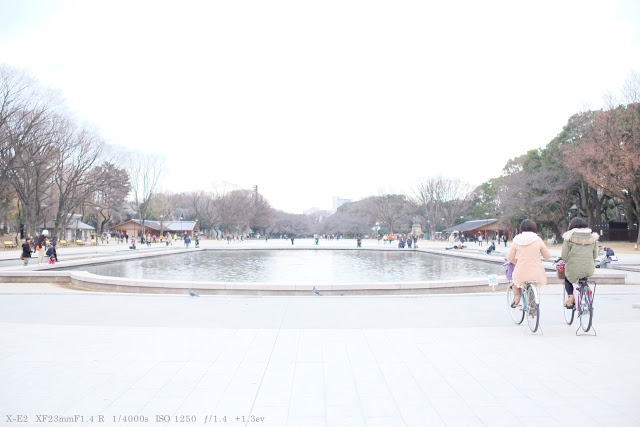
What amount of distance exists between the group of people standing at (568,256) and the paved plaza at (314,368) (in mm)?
748

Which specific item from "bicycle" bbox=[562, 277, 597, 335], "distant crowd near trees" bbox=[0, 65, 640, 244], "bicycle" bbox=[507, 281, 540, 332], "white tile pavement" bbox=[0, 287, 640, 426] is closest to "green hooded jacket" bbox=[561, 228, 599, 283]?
"bicycle" bbox=[562, 277, 597, 335]

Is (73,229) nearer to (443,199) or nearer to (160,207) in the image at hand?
(160,207)

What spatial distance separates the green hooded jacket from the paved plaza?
82cm

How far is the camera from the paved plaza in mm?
3264

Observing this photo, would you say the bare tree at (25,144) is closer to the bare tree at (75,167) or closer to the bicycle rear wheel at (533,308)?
the bare tree at (75,167)

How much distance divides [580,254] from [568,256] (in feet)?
0.52

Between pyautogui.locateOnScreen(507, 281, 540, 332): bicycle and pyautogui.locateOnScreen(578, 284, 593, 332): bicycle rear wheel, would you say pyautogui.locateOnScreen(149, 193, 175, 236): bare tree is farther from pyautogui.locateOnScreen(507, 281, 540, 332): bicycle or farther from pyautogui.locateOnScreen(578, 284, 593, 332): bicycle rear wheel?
pyautogui.locateOnScreen(578, 284, 593, 332): bicycle rear wheel

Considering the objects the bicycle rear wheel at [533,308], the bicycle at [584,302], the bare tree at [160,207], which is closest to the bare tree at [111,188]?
the bare tree at [160,207]

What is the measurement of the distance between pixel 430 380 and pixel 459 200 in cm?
6668

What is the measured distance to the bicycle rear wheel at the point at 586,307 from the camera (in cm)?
554

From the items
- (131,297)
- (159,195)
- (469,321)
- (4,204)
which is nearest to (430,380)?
(469,321)

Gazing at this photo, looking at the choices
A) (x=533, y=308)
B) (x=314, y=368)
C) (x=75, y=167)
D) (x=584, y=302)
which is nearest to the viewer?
(x=314, y=368)

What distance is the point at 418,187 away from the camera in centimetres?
6756

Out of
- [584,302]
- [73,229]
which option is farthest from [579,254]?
[73,229]
